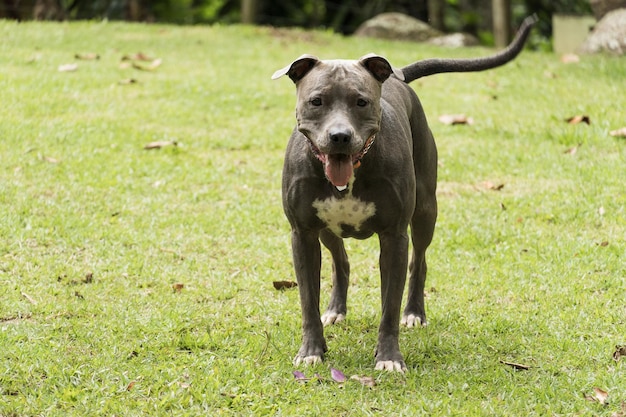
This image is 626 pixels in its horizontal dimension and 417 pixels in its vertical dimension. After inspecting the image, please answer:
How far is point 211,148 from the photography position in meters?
10.1

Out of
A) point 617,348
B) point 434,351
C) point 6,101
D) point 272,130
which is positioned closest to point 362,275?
point 434,351

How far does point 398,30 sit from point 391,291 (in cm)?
1305

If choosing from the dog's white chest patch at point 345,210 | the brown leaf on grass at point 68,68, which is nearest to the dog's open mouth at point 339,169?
the dog's white chest patch at point 345,210

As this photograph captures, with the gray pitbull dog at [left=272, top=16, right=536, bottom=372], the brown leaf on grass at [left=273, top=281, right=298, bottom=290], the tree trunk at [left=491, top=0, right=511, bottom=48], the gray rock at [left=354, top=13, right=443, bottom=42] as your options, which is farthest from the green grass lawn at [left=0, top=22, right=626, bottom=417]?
the gray rock at [left=354, top=13, right=443, bottom=42]

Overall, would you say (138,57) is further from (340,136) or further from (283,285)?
(340,136)

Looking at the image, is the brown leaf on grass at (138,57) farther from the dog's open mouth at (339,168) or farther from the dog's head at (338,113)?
the dog's open mouth at (339,168)

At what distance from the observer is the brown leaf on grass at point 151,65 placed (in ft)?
43.4

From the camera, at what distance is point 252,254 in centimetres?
743

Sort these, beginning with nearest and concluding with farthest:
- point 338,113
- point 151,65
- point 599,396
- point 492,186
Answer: point 338,113 → point 599,396 → point 492,186 → point 151,65

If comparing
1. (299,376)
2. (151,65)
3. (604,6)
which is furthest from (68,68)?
(299,376)

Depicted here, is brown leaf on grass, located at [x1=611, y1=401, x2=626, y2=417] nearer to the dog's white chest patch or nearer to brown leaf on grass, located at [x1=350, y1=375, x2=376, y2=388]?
brown leaf on grass, located at [x1=350, y1=375, x2=376, y2=388]

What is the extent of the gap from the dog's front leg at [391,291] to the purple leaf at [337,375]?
216mm

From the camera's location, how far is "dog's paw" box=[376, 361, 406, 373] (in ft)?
16.9

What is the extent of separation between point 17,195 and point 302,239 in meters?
3.89
